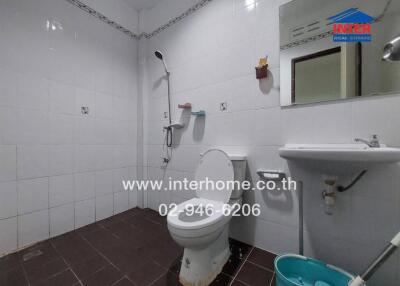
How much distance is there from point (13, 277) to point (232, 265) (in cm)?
139

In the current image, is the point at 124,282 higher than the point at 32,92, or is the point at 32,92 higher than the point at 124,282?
the point at 32,92

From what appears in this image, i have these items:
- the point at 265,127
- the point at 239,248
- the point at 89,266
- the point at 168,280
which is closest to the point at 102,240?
the point at 89,266

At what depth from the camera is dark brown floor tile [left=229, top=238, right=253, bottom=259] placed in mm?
1334

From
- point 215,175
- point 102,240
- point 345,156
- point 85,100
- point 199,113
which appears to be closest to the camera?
point 345,156

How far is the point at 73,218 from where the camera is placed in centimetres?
167

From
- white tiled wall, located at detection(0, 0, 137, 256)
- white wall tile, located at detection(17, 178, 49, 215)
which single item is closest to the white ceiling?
white tiled wall, located at detection(0, 0, 137, 256)

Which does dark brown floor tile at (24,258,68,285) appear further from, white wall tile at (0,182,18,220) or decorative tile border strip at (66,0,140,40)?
decorative tile border strip at (66,0,140,40)

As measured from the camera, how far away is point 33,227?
1452 millimetres

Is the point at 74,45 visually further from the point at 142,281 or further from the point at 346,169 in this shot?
the point at 346,169

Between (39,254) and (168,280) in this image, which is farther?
(39,254)

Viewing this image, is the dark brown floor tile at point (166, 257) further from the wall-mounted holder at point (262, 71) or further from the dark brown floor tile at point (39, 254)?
the wall-mounted holder at point (262, 71)

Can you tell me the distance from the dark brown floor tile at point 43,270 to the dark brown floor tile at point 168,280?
0.66 meters

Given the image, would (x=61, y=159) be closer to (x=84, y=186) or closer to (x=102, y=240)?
(x=84, y=186)

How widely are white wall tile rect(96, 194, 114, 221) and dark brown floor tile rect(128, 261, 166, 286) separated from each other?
3.04 ft
